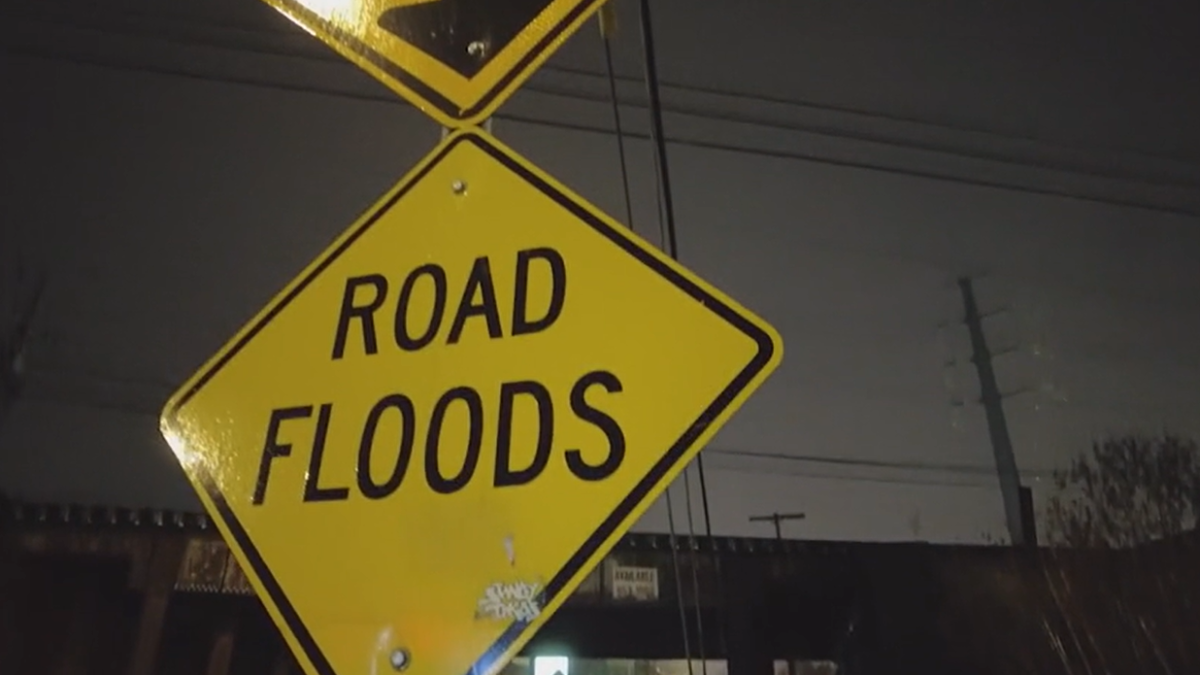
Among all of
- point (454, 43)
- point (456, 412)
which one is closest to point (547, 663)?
point (454, 43)

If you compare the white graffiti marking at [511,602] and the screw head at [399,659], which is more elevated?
the white graffiti marking at [511,602]

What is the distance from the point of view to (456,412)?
157 cm

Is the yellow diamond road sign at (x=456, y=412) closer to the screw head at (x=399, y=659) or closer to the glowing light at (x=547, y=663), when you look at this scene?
the screw head at (x=399, y=659)

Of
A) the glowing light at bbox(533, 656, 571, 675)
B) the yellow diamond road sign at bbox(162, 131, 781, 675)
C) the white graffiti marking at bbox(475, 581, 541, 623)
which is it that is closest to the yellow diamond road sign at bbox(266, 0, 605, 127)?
the yellow diamond road sign at bbox(162, 131, 781, 675)

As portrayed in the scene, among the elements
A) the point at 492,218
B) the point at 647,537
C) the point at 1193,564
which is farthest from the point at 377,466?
the point at 1193,564

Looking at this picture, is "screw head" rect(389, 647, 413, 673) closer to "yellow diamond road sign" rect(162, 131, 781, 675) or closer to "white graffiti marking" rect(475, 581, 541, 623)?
"yellow diamond road sign" rect(162, 131, 781, 675)

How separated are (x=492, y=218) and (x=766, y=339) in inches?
21.7

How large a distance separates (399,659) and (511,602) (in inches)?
6.9

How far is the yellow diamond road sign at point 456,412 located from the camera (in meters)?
1.43

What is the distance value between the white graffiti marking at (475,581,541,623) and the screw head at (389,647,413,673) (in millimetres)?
112

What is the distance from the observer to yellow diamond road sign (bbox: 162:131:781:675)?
1.43m

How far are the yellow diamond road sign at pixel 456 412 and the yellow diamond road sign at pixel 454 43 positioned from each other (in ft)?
0.54

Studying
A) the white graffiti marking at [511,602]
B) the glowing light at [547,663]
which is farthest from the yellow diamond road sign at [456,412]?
the glowing light at [547,663]

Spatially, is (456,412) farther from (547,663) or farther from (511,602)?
(547,663)
